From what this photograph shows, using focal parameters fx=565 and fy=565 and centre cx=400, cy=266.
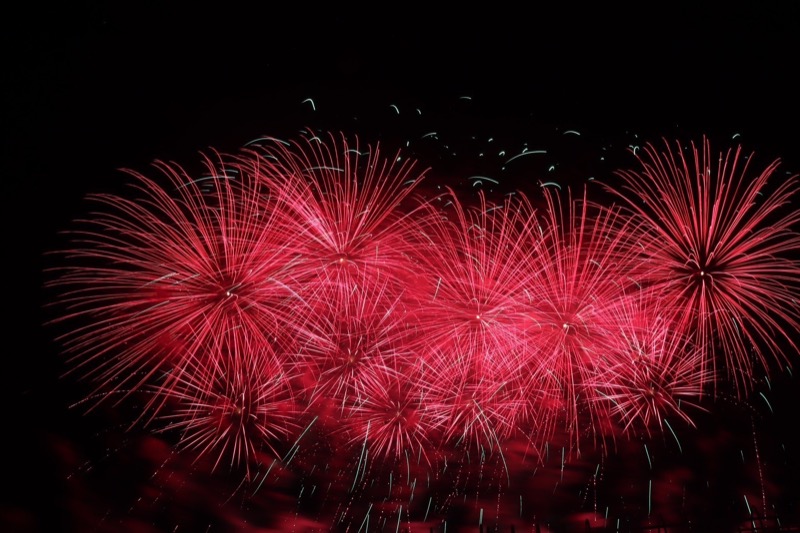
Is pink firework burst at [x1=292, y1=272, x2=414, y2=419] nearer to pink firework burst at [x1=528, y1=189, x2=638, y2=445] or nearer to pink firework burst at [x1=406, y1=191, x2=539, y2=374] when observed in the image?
pink firework burst at [x1=406, y1=191, x2=539, y2=374]

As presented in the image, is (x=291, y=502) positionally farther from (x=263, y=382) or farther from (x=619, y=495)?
(x=619, y=495)

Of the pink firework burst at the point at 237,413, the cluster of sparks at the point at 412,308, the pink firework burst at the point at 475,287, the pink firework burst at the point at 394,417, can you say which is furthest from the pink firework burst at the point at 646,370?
the pink firework burst at the point at 237,413

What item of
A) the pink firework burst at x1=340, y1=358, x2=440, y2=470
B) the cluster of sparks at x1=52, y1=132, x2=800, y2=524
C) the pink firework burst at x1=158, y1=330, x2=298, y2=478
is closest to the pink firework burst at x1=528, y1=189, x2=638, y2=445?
the cluster of sparks at x1=52, y1=132, x2=800, y2=524

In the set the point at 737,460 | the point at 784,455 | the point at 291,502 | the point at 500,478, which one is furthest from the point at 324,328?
the point at 784,455

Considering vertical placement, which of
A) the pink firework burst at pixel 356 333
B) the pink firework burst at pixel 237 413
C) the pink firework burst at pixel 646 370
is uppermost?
the pink firework burst at pixel 646 370

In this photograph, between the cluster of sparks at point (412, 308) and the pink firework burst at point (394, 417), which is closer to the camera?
the cluster of sparks at point (412, 308)

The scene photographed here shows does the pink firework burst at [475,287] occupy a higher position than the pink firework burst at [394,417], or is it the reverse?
the pink firework burst at [475,287]

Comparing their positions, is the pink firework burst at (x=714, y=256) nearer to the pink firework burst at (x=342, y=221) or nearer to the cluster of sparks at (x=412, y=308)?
the cluster of sparks at (x=412, y=308)

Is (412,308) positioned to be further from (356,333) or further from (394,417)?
(394,417)
